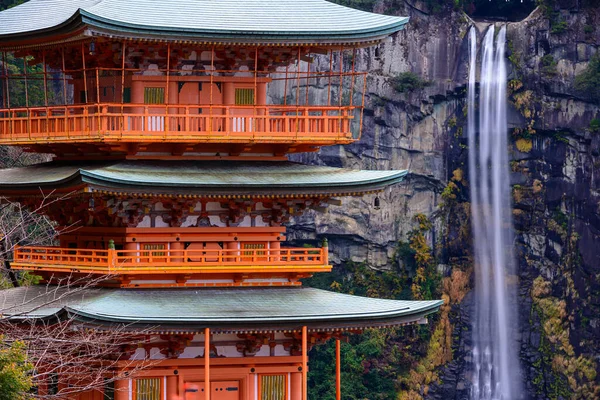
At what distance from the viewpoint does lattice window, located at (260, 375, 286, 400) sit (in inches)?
1176

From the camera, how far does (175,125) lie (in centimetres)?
2958

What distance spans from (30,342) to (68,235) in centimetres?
593

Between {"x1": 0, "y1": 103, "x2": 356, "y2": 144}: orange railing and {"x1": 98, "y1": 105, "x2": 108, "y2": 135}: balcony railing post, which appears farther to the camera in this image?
{"x1": 0, "y1": 103, "x2": 356, "y2": 144}: orange railing

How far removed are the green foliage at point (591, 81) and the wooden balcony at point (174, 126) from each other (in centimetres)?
4107

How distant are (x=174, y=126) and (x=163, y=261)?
2.75 metres

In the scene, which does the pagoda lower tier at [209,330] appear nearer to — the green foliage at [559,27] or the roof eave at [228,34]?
the roof eave at [228,34]

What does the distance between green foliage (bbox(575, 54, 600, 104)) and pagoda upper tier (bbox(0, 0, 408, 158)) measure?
40.6 metres

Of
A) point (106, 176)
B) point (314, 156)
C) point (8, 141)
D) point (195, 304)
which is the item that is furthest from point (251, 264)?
point (314, 156)

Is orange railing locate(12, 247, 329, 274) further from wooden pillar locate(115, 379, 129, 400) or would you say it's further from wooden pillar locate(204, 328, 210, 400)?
wooden pillar locate(115, 379, 129, 400)

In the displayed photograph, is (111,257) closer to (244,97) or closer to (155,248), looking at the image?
(155,248)

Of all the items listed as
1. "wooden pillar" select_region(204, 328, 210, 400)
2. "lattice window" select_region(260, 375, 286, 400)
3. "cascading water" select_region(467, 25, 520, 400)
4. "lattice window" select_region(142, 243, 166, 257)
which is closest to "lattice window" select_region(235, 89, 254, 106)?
"lattice window" select_region(142, 243, 166, 257)

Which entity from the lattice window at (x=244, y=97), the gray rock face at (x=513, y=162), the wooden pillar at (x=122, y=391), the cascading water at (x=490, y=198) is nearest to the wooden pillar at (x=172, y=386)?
the wooden pillar at (x=122, y=391)

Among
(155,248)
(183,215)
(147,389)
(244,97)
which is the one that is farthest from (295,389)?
(244,97)

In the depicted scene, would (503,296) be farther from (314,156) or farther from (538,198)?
(314,156)
